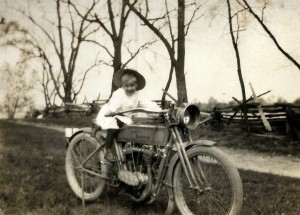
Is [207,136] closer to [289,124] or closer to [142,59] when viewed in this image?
[289,124]

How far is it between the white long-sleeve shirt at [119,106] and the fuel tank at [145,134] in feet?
0.39

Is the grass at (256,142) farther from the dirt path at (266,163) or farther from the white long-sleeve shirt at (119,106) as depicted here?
the white long-sleeve shirt at (119,106)

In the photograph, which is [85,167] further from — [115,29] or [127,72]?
[115,29]

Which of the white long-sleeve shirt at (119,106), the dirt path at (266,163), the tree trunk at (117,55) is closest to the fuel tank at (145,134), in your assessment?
the white long-sleeve shirt at (119,106)

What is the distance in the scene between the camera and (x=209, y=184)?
3121 millimetres

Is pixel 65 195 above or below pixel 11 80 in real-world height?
below

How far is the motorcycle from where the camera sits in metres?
3.11

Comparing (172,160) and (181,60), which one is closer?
(172,160)

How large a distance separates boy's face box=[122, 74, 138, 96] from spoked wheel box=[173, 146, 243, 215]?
3.37 feet

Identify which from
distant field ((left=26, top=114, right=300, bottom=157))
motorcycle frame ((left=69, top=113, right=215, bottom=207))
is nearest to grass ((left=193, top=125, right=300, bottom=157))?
distant field ((left=26, top=114, right=300, bottom=157))

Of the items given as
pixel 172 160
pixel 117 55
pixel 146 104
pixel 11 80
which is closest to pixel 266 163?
pixel 146 104

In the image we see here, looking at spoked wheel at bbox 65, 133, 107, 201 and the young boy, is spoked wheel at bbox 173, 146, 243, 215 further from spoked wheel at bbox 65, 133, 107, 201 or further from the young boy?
spoked wheel at bbox 65, 133, 107, 201

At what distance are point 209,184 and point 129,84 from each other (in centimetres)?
135

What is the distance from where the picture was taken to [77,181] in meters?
4.44
